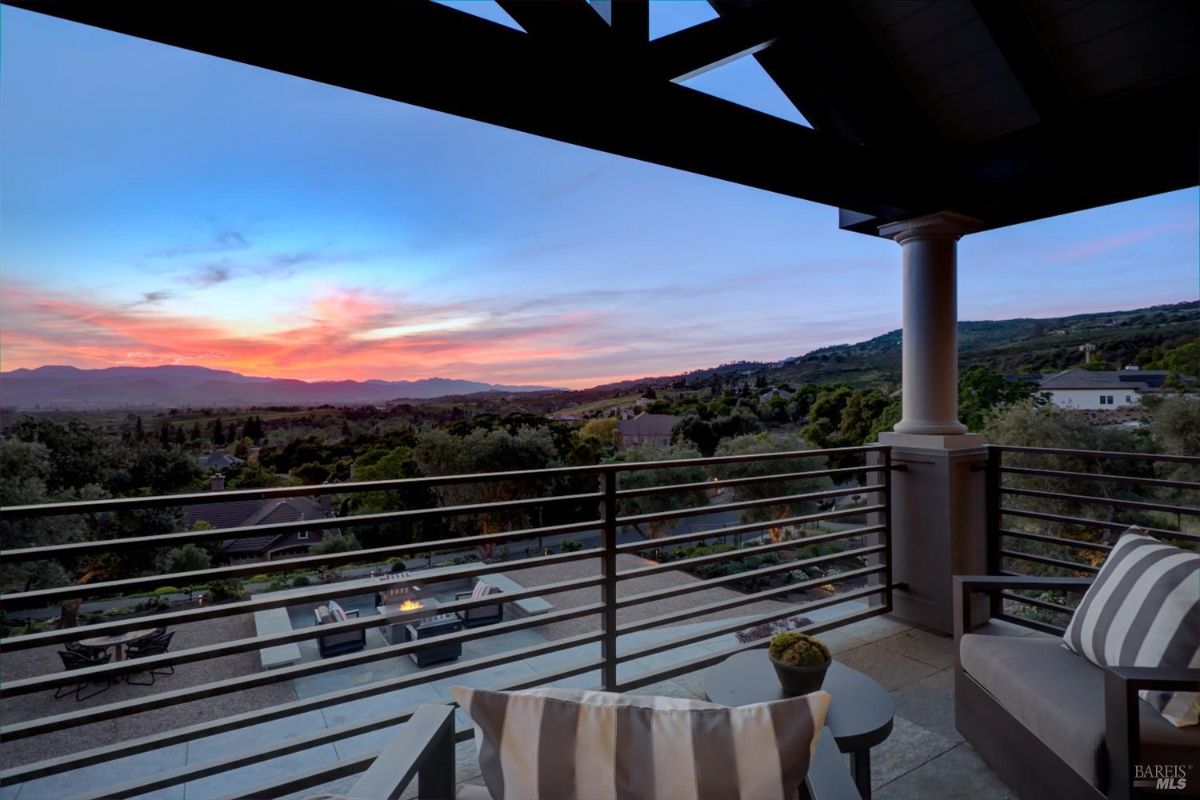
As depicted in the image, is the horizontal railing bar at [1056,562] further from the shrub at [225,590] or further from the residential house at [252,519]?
the shrub at [225,590]

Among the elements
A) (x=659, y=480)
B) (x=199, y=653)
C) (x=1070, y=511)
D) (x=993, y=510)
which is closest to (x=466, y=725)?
(x=199, y=653)

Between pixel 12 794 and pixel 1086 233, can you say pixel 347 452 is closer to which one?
pixel 12 794

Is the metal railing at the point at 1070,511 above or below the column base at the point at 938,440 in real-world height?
below

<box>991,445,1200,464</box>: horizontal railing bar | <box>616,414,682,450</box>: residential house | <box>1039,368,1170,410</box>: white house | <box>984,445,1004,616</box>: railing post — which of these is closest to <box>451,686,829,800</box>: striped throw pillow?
<box>991,445,1200,464</box>: horizontal railing bar

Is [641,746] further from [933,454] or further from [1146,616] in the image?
[933,454]

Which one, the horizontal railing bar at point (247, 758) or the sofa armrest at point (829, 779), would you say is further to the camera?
the horizontal railing bar at point (247, 758)

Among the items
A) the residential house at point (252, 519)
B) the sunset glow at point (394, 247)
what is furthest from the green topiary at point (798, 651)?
the sunset glow at point (394, 247)

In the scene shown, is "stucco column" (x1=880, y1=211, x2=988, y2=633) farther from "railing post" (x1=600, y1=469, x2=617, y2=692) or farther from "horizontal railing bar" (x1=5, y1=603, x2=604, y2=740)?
"horizontal railing bar" (x1=5, y1=603, x2=604, y2=740)

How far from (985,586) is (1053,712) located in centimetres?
53

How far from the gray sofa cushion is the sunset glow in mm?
2294

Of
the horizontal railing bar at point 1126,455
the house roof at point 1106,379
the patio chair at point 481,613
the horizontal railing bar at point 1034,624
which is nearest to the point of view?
the horizontal railing bar at point 1126,455

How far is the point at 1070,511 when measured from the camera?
944 cm

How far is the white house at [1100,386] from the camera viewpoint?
21.5 ft

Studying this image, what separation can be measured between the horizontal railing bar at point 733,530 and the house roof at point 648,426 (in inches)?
206
